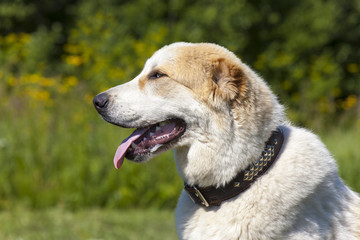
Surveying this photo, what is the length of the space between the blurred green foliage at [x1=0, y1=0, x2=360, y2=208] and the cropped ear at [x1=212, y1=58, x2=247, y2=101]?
3.98 metres

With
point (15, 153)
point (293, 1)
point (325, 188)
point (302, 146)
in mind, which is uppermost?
point (302, 146)

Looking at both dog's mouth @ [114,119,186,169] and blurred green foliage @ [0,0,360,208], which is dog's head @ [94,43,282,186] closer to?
dog's mouth @ [114,119,186,169]

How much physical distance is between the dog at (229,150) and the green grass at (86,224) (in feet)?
7.90

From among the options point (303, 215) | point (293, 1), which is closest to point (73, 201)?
point (303, 215)

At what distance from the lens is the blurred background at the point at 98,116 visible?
6.46m

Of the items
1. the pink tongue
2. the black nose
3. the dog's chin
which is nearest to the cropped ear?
the dog's chin

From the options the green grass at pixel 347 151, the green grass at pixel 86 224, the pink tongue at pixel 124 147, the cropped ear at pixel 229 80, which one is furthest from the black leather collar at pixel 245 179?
the green grass at pixel 347 151

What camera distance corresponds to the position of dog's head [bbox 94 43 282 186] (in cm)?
309

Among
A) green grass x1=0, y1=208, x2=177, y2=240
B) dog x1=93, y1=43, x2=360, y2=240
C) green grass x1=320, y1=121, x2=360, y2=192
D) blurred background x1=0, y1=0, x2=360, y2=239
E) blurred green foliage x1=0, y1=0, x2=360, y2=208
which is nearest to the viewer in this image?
dog x1=93, y1=43, x2=360, y2=240

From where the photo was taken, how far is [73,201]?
21.8 ft

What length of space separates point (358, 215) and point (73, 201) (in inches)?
170

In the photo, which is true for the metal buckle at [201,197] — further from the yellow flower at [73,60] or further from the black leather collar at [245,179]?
the yellow flower at [73,60]

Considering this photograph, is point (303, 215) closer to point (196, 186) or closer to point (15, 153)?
point (196, 186)

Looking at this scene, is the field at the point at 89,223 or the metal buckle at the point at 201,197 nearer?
the metal buckle at the point at 201,197
